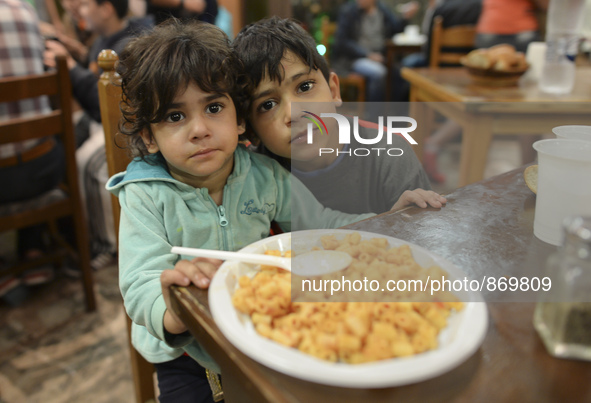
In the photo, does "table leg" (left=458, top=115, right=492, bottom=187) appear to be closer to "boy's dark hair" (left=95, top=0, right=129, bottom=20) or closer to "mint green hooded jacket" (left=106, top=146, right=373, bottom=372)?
"mint green hooded jacket" (left=106, top=146, right=373, bottom=372)

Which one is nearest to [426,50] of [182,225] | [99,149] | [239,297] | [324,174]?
[99,149]

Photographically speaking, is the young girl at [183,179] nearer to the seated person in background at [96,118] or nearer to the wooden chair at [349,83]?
the seated person in background at [96,118]

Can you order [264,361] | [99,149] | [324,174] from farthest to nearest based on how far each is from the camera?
[99,149] → [324,174] → [264,361]

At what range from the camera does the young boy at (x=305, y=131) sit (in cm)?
88

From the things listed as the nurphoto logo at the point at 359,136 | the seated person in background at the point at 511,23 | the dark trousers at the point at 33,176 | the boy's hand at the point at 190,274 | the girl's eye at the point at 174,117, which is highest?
the seated person in background at the point at 511,23

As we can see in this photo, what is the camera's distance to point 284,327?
458 millimetres

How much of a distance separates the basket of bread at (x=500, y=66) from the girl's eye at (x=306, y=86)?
1.15m

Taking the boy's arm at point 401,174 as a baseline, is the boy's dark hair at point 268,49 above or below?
above

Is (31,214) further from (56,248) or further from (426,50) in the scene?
(426,50)

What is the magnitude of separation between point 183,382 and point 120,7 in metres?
1.96

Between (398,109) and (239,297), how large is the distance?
50 cm

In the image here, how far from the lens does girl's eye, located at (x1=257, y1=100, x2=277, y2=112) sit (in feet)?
3.01

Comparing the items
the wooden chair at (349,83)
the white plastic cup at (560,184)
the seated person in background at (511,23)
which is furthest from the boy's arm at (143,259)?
the wooden chair at (349,83)

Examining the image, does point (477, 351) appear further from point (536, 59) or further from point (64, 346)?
point (536, 59)
